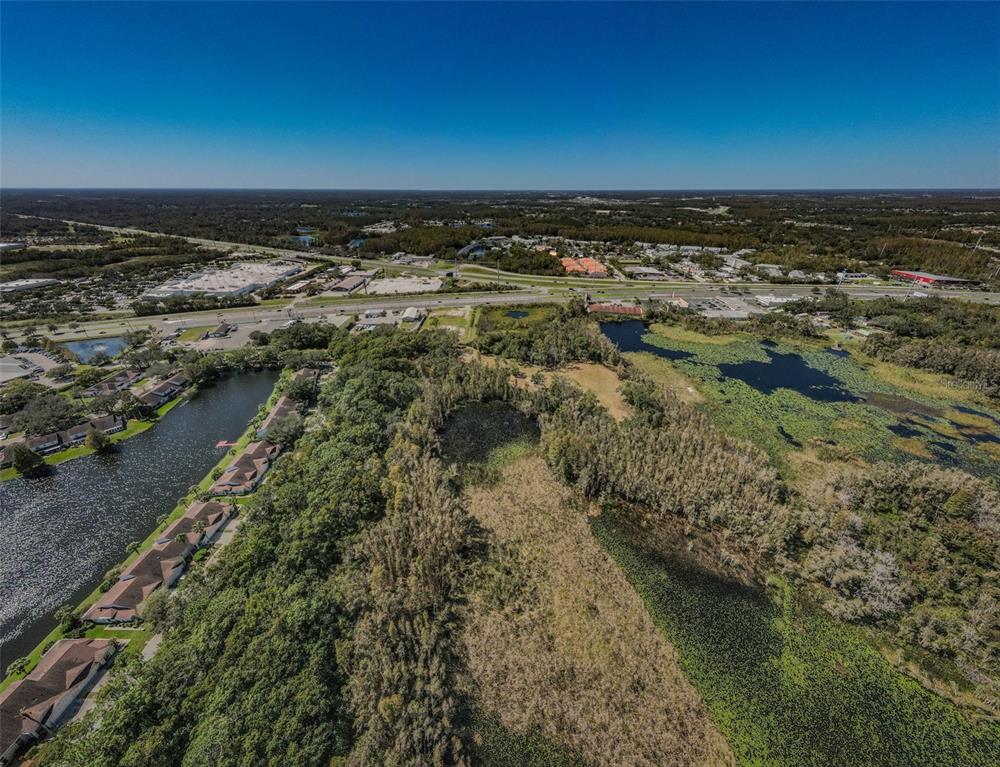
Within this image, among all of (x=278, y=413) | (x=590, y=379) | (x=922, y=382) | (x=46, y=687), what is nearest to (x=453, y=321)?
(x=590, y=379)

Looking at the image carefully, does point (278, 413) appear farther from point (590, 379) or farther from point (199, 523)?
point (590, 379)

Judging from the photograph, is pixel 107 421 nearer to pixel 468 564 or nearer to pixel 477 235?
pixel 468 564

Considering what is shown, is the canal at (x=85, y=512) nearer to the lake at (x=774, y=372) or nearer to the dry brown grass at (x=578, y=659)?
the dry brown grass at (x=578, y=659)

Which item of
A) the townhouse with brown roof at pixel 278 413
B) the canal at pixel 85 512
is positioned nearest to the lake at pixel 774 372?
the townhouse with brown roof at pixel 278 413

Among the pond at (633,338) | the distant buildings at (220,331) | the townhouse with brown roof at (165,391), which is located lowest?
the townhouse with brown roof at (165,391)

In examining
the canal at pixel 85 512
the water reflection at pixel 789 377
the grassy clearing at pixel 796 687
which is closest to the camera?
the grassy clearing at pixel 796 687

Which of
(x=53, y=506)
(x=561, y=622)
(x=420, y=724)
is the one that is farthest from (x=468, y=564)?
(x=53, y=506)
